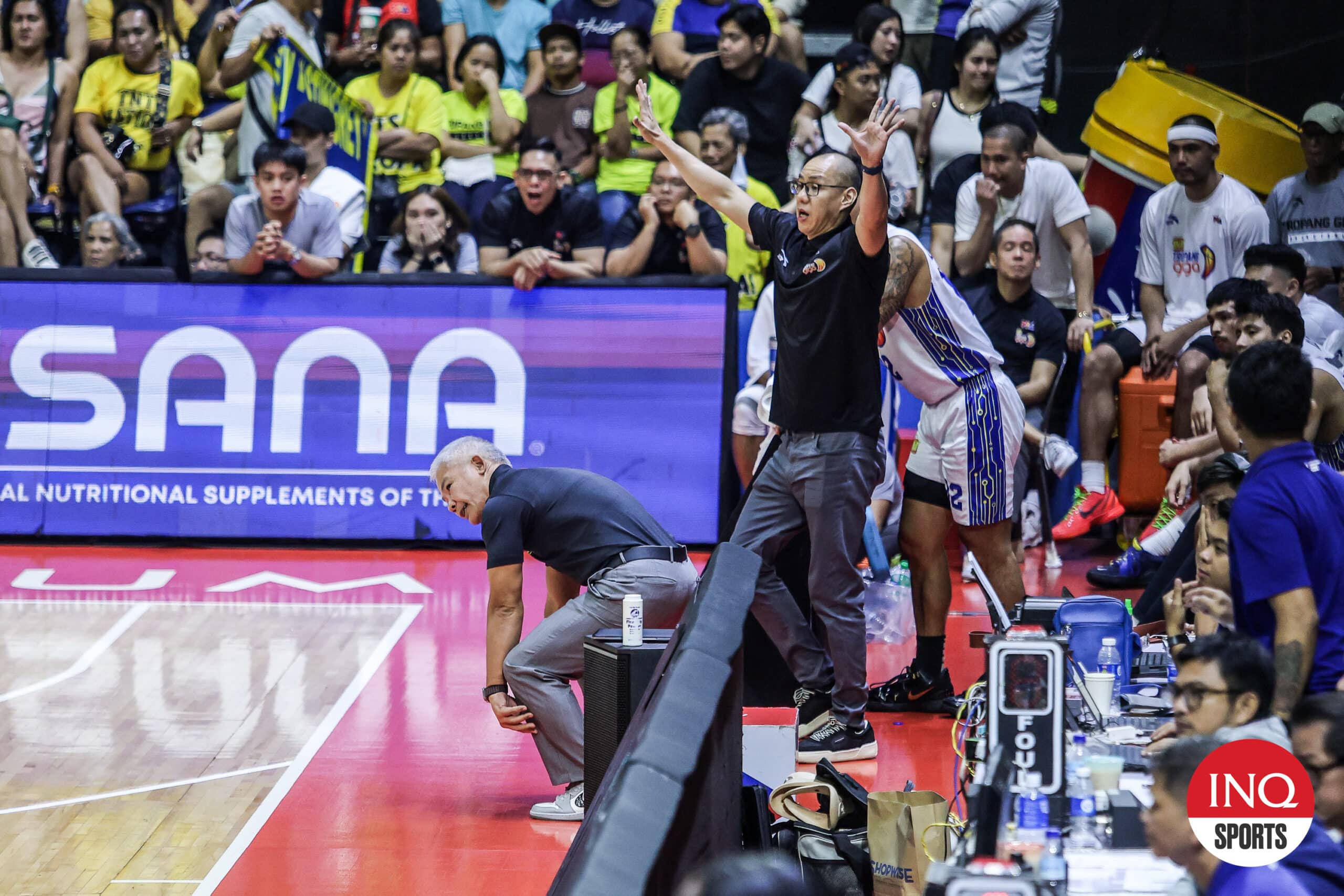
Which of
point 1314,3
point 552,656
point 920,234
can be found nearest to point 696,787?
point 552,656

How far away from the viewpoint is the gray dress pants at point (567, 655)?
18.4ft

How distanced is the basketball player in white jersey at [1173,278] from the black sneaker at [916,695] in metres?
3.25

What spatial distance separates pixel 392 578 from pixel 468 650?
1.67m

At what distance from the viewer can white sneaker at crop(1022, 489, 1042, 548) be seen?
→ 32.4ft

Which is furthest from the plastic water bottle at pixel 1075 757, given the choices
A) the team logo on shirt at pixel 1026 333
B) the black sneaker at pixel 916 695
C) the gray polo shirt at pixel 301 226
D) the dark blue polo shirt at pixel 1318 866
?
the gray polo shirt at pixel 301 226

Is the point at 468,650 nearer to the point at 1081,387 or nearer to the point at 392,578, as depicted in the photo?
the point at 392,578

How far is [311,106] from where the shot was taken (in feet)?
35.4

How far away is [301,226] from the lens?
10.3 meters

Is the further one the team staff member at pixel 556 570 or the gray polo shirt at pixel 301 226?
the gray polo shirt at pixel 301 226

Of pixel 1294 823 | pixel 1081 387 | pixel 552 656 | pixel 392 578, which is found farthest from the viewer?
pixel 1081 387

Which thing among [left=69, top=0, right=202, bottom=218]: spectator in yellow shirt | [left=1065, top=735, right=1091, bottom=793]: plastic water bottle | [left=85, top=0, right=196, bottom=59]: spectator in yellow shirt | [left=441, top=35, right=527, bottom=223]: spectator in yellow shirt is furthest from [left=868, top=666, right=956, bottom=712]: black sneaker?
[left=85, top=0, right=196, bottom=59]: spectator in yellow shirt

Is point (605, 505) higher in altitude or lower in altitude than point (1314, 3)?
lower

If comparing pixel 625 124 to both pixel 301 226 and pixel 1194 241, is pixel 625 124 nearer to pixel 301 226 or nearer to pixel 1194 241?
pixel 301 226

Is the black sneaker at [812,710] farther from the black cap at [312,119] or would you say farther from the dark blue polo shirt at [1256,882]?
the black cap at [312,119]
